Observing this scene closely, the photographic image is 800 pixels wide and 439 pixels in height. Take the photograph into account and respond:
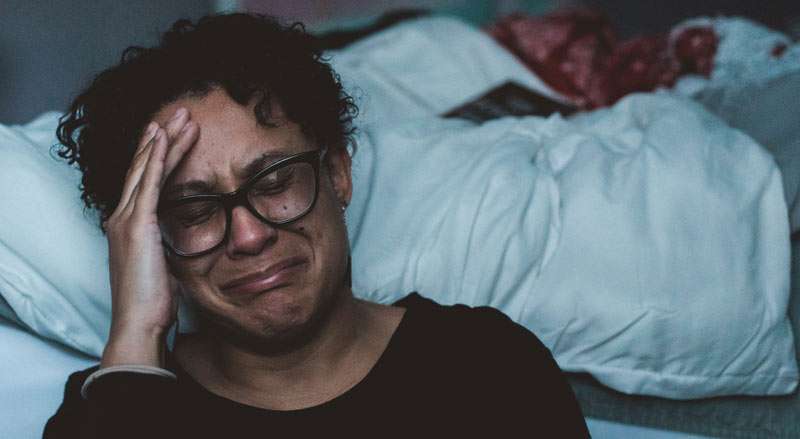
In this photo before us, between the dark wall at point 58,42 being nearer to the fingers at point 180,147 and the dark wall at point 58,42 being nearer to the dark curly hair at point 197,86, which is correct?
the dark curly hair at point 197,86

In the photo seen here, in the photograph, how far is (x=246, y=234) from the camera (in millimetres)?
819

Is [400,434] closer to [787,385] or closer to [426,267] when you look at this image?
[426,267]

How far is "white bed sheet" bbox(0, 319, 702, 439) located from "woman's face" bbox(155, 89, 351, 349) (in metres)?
0.25

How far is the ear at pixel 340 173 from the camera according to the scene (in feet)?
3.25

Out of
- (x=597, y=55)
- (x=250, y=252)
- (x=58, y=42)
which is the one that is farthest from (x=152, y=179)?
(x=597, y=55)

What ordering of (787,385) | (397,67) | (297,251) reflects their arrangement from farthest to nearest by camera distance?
1. (397,67)
2. (787,385)
3. (297,251)

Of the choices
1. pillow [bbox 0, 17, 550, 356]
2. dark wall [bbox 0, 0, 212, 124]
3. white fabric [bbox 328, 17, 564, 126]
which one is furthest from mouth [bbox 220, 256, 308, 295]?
dark wall [bbox 0, 0, 212, 124]

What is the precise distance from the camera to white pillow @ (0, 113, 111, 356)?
38.1 inches

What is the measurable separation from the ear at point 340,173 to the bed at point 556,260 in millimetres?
189

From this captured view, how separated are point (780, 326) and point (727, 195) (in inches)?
8.0

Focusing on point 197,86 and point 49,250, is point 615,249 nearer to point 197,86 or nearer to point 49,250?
point 197,86

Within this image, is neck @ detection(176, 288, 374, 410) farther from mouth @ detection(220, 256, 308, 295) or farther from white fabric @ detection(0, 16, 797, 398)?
white fabric @ detection(0, 16, 797, 398)

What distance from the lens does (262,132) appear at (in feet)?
2.85

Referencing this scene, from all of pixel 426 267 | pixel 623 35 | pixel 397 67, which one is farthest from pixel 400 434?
→ pixel 623 35
